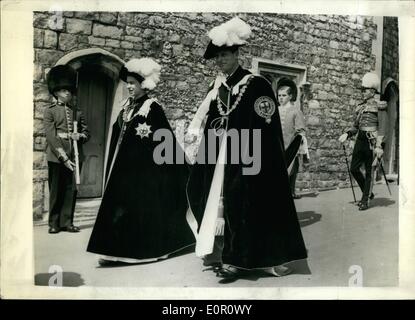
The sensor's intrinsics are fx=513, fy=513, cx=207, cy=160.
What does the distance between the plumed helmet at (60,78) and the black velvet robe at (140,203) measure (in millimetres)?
710

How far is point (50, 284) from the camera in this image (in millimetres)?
4984

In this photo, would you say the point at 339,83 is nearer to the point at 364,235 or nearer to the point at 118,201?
the point at 364,235

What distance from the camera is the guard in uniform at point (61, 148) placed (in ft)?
16.4

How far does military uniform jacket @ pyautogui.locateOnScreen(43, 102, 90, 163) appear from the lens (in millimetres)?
4996

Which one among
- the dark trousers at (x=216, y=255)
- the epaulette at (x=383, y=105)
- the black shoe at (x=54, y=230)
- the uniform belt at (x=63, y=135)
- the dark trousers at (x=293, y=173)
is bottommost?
the dark trousers at (x=216, y=255)

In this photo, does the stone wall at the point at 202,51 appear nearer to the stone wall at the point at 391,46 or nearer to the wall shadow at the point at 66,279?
the stone wall at the point at 391,46

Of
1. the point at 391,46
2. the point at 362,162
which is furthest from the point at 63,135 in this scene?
the point at 391,46

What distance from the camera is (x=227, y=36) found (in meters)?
4.96

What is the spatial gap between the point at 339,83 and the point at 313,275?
199 cm

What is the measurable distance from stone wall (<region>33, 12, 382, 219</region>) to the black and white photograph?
0.01 meters

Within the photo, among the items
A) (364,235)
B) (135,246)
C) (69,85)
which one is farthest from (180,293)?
(69,85)

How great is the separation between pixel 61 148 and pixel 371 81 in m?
3.20

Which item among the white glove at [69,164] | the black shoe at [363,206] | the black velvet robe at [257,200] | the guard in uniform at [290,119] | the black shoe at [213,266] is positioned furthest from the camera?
the black shoe at [363,206]

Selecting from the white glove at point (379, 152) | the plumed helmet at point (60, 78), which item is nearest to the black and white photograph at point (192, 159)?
the plumed helmet at point (60, 78)
